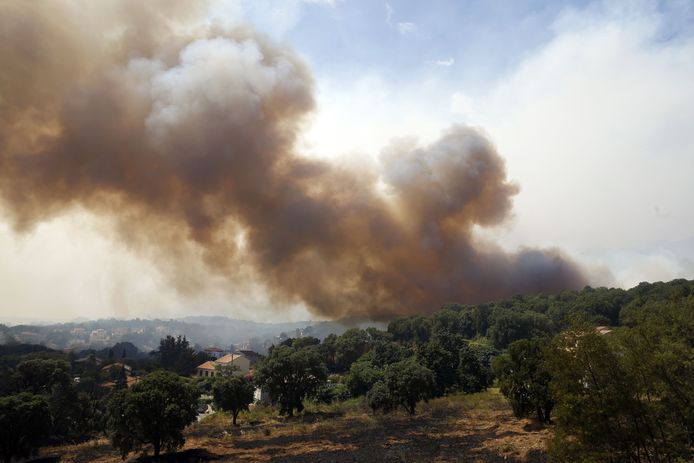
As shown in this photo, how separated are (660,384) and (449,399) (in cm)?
3793

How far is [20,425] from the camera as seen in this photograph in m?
34.3

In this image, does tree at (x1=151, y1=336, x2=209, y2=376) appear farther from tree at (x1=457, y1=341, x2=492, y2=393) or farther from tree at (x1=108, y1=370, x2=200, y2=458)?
tree at (x1=108, y1=370, x2=200, y2=458)

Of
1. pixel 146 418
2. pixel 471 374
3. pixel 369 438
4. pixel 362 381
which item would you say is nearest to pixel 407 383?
pixel 369 438

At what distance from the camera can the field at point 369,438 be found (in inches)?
1080

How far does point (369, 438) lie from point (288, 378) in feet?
64.2

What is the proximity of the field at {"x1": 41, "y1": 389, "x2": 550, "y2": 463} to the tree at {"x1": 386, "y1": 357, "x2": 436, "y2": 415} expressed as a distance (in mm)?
1897

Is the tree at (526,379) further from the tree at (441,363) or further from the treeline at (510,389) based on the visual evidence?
the tree at (441,363)

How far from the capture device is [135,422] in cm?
3061

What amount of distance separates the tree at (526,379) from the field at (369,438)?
4.67ft

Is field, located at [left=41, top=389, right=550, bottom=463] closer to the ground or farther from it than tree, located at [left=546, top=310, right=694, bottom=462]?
closer to the ground

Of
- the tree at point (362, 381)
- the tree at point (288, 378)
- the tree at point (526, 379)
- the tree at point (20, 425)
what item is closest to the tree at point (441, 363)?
the tree at point (362, 381)

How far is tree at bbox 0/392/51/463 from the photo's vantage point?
33.9m

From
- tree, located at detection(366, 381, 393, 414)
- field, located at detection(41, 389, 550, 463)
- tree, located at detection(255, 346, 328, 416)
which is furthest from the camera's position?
tree, located at detection(255, 346, 328, 416)

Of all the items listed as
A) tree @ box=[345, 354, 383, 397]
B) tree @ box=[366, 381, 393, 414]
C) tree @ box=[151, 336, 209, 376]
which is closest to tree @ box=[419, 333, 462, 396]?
tree @ box=[345, 354, 383, 397]
